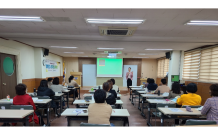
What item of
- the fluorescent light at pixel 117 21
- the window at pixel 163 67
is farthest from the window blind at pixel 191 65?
the fluorescent light at pixel 117 21

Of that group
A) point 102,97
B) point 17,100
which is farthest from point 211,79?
point 17,100

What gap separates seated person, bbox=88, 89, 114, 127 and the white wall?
4785 millimetres

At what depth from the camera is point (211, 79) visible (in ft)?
15.9

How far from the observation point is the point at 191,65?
20.5ft

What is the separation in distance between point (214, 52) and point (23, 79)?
28.2ft

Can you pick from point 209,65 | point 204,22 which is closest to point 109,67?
point 209,65

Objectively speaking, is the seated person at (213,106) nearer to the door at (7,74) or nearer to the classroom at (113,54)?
the classroom at (113,54)

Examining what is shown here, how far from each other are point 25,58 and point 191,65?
28.1 ft

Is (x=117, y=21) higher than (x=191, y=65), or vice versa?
(x=117, y=21)

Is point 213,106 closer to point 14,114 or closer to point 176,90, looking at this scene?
point 176,90

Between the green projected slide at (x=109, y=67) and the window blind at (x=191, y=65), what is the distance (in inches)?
204

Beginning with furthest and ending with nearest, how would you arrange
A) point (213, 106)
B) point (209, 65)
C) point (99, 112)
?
point (209, 65)
point (213, 106)
point (99, 112)

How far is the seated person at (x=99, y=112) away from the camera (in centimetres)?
194

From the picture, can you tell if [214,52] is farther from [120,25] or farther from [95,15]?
[95,15]
